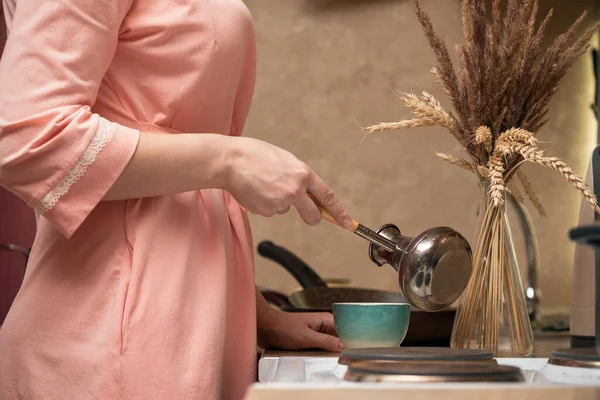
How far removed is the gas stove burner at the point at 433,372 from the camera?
663mm

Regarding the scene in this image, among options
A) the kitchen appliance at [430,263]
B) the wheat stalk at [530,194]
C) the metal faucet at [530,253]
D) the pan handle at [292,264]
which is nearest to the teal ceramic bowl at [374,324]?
the kitchen appliance at [430,263]

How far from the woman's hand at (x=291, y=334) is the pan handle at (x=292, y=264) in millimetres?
1007

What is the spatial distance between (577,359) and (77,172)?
0.58 m

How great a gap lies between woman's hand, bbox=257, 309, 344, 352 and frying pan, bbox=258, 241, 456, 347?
0.11m

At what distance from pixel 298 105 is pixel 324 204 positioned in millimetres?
1632

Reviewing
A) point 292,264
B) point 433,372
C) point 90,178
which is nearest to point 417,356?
point 433,372

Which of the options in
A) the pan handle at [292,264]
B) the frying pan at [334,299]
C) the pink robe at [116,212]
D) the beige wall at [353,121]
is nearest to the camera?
the pink robe at [116,212]

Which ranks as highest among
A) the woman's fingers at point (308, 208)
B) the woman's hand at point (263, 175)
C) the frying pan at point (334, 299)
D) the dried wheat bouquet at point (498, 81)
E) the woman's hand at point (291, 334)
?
the dried wheat bouquet at point (498, 81)

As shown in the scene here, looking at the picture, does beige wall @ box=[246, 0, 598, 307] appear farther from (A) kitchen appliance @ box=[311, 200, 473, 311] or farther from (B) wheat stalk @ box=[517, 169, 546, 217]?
(A) kitchen appliance @ box=[311, 200, 473, 311]

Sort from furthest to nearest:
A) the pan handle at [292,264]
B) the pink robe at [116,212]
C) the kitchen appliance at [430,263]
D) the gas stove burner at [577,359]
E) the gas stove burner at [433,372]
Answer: the pan handle at [292,264], the kitchen appliance at [430,263], the pink robe at [116,212], the gas stove burner at [577,359], the gas stove burner at [433,372]

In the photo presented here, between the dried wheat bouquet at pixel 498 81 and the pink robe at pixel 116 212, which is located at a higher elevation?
the dried wheat bouquet at pixel 498 81

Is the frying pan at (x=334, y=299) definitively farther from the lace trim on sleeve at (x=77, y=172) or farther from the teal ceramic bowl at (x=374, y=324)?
the lace trim on sleeve at (x=77, y=172)

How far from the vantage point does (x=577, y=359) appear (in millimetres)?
789

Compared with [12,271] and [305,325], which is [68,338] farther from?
[12,271]
